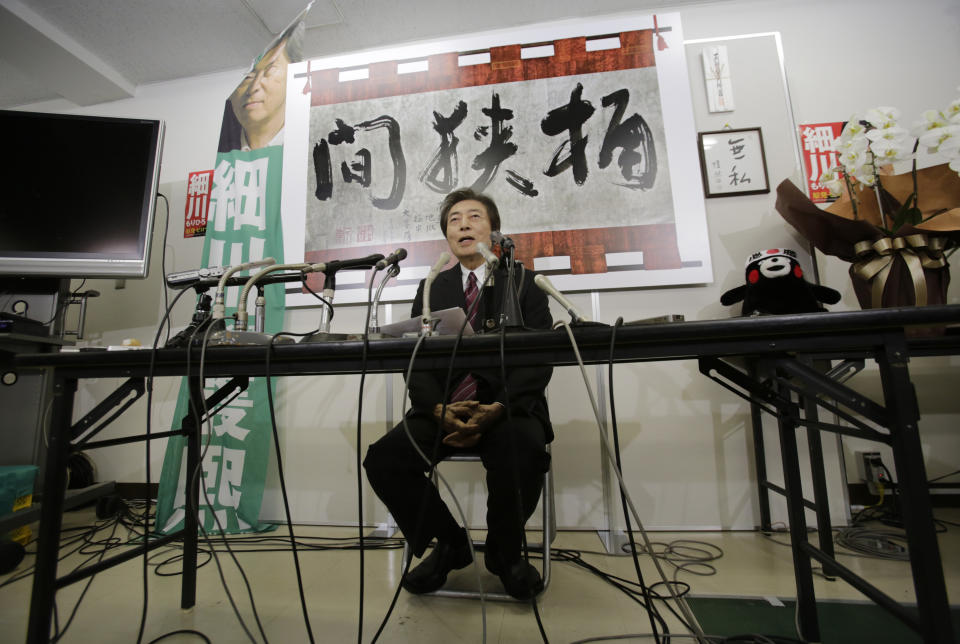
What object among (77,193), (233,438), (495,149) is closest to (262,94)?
(77,193)

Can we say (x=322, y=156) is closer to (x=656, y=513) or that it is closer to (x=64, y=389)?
(x=64, y=389)

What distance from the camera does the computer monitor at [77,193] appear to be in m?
1.86

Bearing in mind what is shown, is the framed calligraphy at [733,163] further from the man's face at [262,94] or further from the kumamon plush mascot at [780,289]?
the man's face at [262,94]

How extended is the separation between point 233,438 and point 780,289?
227 cm

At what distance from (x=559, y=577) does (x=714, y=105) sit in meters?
2.09

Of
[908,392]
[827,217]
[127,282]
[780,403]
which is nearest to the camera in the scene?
[908,392]

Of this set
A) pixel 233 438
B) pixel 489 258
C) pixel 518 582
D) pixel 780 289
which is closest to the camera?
pixel 489 258

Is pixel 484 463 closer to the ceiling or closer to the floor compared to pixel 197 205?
closer to the floor

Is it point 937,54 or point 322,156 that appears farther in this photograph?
point 322,156

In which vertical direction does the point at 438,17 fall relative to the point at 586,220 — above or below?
above

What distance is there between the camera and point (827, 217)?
144 centimetres

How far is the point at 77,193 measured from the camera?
193 centimetres

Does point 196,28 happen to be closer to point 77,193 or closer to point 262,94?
point 262,94

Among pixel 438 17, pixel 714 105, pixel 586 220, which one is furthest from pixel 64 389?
pixel 714 105
